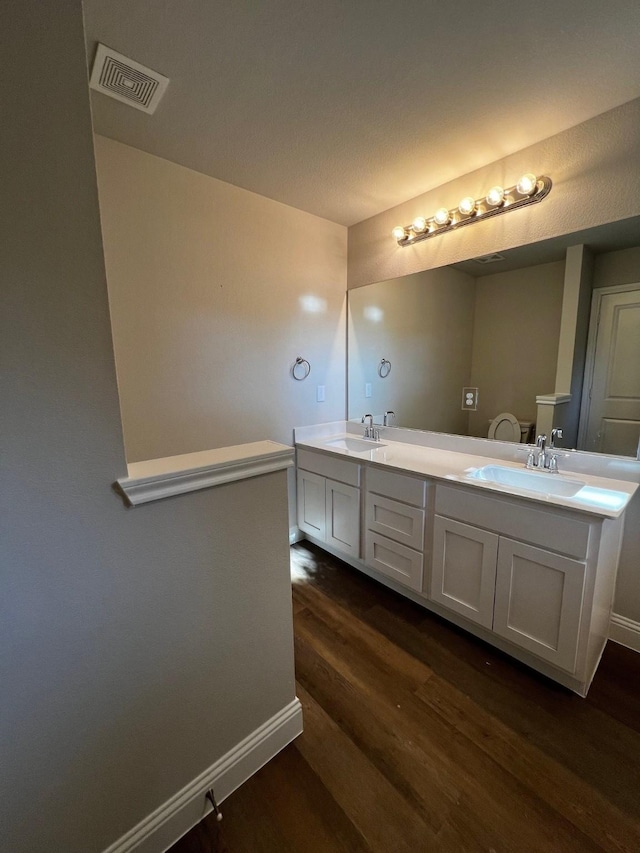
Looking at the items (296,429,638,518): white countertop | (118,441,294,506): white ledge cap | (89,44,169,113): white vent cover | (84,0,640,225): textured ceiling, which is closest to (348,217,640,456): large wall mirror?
(296,429,638,518): white countertop

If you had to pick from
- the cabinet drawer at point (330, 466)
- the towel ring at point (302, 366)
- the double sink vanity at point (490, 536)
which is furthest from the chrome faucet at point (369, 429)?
the towel ring at point (302, 366)

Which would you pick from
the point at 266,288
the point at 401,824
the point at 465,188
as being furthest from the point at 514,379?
the point at 401,824

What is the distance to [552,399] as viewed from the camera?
6.09ft

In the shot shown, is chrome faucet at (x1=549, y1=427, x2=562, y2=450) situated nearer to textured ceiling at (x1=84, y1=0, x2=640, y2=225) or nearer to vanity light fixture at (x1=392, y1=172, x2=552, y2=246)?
vanity light fixture at (x1=392, y1=172, x2=552, y2=246)

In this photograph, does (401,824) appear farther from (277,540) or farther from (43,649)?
(43,649)

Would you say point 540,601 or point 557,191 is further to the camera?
point 557,191

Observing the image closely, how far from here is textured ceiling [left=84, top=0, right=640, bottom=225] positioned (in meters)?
1.08

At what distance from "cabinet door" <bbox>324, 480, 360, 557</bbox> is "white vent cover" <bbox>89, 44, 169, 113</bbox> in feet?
6.72

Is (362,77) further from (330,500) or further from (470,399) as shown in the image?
(330,500)

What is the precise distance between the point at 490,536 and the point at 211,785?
4.39 ft

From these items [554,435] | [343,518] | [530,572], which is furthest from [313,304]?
[530,572]

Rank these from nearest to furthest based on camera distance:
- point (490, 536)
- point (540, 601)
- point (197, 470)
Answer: point (197, 470), point (540, 601), point (490, 536)

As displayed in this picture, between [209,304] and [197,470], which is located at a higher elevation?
[209,304]

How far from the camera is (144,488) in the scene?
2.73 ft
